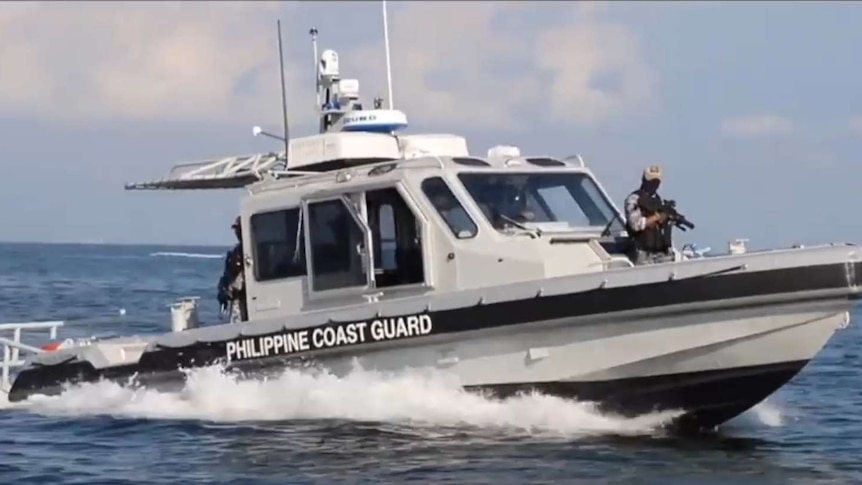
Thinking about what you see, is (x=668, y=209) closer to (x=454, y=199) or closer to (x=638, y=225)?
(x=638, y=225)

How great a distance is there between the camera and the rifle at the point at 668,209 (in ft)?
36.2

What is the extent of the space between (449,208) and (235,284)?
240cm

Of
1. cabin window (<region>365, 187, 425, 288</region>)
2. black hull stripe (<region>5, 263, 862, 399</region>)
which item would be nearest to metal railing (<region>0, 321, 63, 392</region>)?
black hull stripe (<region>5, 263, 862, 399</region>)

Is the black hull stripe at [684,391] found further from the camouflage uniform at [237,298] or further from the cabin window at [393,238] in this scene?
the camouflage uniform at [237,298]

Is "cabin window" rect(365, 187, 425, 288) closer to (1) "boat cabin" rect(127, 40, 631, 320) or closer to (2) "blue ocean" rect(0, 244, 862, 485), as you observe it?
(1) "boat cabin" rect(127, 40, 631, 320)

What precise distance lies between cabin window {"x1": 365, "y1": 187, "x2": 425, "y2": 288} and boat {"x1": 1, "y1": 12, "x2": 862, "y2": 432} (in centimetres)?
1

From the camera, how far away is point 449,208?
37.1 ft

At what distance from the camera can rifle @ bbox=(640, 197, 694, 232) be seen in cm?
1105

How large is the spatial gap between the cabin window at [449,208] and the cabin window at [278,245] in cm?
125

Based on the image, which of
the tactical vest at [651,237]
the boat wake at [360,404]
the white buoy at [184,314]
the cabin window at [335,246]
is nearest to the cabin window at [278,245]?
the cabin window at [335,246]

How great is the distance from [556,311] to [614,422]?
1082mm

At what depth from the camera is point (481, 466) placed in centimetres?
979

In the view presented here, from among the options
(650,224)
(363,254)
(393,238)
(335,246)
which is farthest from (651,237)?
(335,246)

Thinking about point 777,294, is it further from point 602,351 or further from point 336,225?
point 336,225
